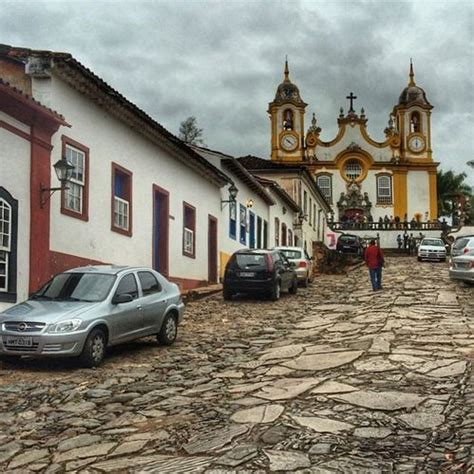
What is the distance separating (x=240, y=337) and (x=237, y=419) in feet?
20.6

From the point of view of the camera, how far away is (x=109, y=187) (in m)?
17.1

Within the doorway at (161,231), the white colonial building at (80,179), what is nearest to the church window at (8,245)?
the white colonial building at (80,179)

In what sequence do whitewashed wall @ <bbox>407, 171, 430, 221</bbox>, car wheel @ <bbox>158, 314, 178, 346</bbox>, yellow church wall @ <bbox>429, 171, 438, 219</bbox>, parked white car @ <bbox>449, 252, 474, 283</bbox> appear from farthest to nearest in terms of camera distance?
whitewashed wall @ <bbox>407, 171, 430, 221</bbox>, yellow church wall @ <bbox>429, 171, 438, 219</bbox>, parked white car @ <bbox>449, 252, 474, 283</bbox>, car wheel @ <bbox>158, 314, 178, 346</bbox>

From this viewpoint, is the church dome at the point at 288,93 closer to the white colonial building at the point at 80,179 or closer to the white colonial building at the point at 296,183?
the white colonial building at the point at 296,183

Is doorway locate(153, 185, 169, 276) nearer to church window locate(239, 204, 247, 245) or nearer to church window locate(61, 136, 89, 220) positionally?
church window locate(61, 136, 89, 220)

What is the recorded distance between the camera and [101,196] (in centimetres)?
1661

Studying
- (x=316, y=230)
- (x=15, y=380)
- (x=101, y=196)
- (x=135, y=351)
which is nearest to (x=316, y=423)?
(x=15, y=380)

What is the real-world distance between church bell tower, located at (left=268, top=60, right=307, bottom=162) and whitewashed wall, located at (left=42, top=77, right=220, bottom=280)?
1768 inches

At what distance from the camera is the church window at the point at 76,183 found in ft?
49.1

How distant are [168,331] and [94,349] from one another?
2.35 meters

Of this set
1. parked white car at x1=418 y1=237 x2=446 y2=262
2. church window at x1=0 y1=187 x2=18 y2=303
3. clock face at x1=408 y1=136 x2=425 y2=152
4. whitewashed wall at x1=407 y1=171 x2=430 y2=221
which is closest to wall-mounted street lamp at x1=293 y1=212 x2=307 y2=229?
parked white car at x1=418 y1=237 x2=446 y2=262

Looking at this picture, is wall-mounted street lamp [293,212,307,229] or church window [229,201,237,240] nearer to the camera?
church window [229,201,237,240]

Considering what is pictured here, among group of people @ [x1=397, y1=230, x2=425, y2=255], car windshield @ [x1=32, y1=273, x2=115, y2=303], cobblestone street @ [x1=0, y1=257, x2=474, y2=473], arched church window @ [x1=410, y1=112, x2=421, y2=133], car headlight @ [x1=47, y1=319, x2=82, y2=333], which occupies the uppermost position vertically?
arched church window @ [x1=410, y1=112, x2=421, y2=133]

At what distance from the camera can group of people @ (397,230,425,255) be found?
5456 centimetres
